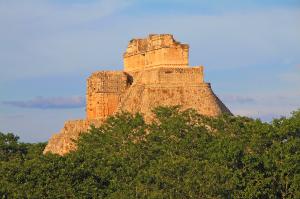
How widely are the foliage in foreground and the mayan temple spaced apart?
558 cm

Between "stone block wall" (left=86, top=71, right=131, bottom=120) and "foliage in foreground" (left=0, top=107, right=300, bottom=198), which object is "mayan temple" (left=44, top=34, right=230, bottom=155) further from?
"foliage in foreground" (left=0, top=107, right=300, bottom=198)

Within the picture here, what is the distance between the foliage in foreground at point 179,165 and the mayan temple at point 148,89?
220 inches

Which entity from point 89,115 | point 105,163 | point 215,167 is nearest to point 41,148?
point 89,115

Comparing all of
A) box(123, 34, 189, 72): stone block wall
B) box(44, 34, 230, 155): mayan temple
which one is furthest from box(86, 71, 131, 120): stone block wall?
box(123, 34, 189, 72): stone block wall

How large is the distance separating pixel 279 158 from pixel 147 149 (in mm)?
10835

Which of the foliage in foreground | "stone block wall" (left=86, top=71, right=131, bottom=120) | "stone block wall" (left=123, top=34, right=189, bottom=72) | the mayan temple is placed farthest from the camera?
"stone block wall" (left=86, top=71, right=131, bottom=120)

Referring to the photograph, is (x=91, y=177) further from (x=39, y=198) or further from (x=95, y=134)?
(x=95, y=134)

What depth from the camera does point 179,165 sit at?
268ft

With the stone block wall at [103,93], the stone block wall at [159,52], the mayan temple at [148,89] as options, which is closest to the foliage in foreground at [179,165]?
the mayan temple at [148,89]

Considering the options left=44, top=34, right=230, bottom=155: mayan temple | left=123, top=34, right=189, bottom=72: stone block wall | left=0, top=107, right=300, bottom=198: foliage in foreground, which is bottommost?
left=0, top=107, right=300, bottom=198: foliage in foreground

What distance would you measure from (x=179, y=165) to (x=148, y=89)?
2088 centimetres

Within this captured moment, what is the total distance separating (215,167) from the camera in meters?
81.6

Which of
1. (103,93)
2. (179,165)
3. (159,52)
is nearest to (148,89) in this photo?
(159,52)

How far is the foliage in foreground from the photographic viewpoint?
3179 inches
